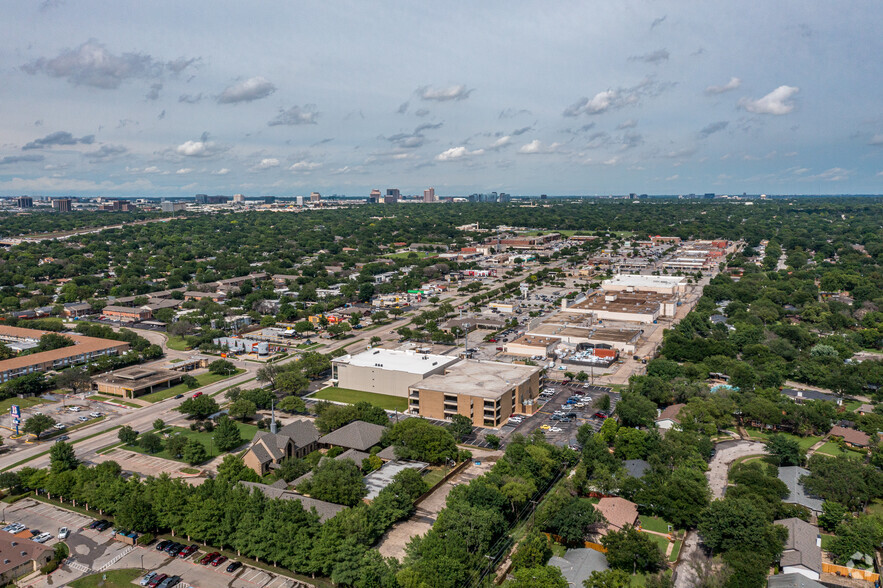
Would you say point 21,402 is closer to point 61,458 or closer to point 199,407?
point 199,407

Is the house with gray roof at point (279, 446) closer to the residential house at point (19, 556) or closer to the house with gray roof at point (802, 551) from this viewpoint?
the residential house at point (19, 556)

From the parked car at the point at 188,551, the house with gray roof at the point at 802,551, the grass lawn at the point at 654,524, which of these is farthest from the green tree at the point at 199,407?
the house with gray roof at the point at 802,551

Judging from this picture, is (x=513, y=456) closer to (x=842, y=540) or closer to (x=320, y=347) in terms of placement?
(x=842, y=540)

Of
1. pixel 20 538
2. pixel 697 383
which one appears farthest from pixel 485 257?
pixel 20 538

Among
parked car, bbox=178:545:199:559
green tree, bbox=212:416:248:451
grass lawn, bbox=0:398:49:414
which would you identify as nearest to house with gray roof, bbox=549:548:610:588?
parked car, bbox=178:545:199:559

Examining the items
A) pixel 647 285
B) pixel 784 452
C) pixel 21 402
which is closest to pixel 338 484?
pixel 784 452

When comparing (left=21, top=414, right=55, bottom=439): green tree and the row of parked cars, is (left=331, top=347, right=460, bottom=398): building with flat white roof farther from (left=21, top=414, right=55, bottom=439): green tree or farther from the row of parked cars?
the row of parked cars
